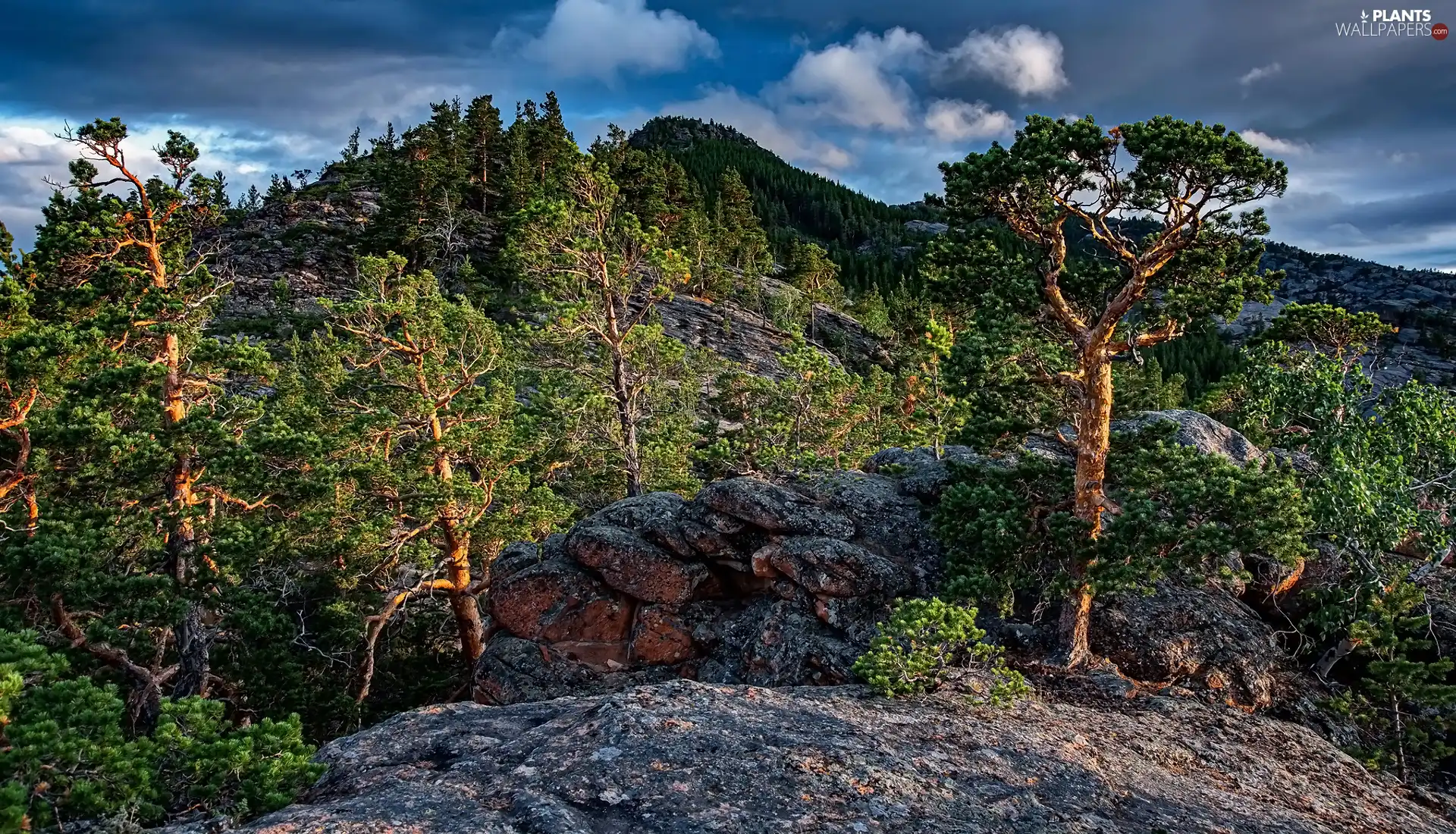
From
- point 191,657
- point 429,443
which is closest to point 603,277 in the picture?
point 429,443

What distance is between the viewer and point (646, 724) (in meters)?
9.00

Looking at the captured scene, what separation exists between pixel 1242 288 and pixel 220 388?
834 inches

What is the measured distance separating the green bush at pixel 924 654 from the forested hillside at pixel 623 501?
0.21 feet

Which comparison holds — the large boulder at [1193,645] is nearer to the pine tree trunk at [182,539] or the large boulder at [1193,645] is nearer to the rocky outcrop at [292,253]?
the pine tree trunk at [182,539]

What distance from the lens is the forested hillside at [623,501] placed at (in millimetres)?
11648

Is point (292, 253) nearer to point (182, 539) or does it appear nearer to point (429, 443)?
point (429, 443)

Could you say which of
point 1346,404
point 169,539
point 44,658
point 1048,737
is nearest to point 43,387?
point 169,539

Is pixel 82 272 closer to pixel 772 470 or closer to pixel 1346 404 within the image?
pixel 772 470

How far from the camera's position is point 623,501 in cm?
1934

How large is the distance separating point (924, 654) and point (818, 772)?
3.83 meters

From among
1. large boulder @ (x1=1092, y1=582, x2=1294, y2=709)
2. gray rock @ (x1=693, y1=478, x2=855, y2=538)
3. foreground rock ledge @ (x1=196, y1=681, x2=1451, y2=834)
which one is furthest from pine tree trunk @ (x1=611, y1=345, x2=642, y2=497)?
large boulder @ (x1=1092, y1=582, x2=1294, y2=709)

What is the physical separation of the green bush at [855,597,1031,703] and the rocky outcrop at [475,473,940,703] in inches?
132

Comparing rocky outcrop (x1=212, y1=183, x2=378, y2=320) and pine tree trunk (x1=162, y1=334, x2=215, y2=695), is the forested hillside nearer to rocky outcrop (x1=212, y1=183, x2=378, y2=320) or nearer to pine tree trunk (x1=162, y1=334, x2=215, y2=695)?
pine tree trunk (x1=162, y1=334, x2=215, y2=695)

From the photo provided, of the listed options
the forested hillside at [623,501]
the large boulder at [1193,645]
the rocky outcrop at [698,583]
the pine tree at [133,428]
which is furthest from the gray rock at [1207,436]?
the pine tree at [133,428]
